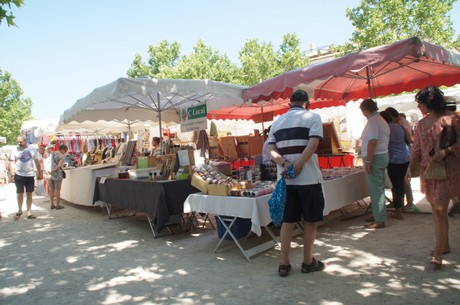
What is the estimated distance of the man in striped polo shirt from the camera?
3.20 meters

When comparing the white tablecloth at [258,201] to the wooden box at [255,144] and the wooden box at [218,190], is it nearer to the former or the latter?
→ the wooden box at [218,190]

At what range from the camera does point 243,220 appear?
446 centimetres

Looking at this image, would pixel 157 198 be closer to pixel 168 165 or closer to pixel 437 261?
pixel 168 165

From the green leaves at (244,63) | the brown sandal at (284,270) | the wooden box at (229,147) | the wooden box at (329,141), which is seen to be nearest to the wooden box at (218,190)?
the brown sandal at (284,270)

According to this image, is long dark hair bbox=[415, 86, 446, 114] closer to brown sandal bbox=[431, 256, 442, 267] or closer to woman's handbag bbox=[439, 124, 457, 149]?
woman's handbag bbox=[439, 124, 457, 149]

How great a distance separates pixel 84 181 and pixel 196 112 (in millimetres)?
3400

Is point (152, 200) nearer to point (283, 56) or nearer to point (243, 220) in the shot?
point (243, 220)

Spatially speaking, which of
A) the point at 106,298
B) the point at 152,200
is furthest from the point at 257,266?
the point at 152,200

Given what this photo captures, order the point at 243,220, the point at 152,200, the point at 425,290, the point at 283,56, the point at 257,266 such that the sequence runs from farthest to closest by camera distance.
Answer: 1. the point at 283,56
2. the point at 152,200
3. the point at 243,220
4. the point at 257,266
5. the point at 425,290

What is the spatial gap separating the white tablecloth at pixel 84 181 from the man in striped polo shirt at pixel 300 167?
4893mm

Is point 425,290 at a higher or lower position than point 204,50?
lower

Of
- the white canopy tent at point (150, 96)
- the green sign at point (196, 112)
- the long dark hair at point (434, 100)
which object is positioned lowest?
the long dark hair at point (434, 100)

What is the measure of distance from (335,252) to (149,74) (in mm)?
31828

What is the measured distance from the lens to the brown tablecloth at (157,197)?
4.87 m
